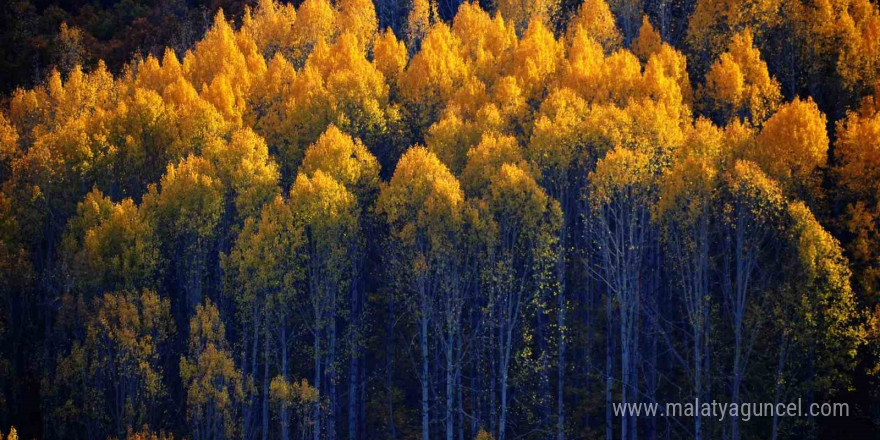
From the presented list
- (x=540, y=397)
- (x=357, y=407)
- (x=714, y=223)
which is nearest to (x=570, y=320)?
(x=540, y=397)

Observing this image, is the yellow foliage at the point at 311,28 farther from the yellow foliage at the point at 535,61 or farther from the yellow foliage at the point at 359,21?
the yellow foliage at the point at 535,61

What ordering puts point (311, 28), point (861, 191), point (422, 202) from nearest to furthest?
point (422, 202) < point (861, 191) < point (311, 28)

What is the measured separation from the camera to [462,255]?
4862 cm

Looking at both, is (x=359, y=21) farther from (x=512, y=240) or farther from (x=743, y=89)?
(x=512, y=240)

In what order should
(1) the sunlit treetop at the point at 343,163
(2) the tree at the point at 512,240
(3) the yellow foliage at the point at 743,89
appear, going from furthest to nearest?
(3) the yellow foliage at the point at 743,89 → (1) the sunlit treetop at the point at 343,163 → (2) the tree at the point at 512,240

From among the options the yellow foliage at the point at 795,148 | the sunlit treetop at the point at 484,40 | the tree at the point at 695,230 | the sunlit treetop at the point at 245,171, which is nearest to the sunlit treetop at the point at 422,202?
the sunlit treetop at the point at 245,171

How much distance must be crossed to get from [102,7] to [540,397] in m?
96.7

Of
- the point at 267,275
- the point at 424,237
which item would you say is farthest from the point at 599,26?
the point at 267,275

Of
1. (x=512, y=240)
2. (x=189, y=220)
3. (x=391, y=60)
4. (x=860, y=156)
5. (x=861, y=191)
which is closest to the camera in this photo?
(x=512, y=240)

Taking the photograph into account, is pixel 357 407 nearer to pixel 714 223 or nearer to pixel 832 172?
pixel 714 223

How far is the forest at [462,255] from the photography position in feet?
152

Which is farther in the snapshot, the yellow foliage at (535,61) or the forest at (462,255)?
the yellow foliage at (535,61)

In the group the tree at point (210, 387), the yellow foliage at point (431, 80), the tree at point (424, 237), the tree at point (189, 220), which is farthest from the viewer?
the yellow foliage at point (431, 80)

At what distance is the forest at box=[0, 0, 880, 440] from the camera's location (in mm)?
46438
